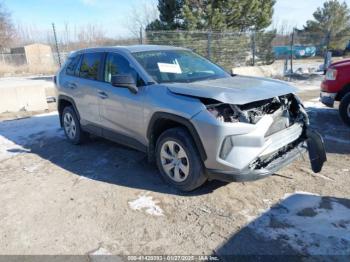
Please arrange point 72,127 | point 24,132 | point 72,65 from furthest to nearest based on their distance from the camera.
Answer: point 24,132, point 72,127, point 72,65

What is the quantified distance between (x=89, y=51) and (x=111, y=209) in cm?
297

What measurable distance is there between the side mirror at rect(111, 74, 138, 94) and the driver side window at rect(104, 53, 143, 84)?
5.5 inches

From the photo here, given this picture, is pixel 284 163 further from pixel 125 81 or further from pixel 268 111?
pixel 125 81

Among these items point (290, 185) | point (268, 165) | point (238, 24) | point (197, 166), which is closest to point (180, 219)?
point (197, 166)

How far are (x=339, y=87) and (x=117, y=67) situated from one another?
4.51m

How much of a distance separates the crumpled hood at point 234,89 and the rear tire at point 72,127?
8.52ft

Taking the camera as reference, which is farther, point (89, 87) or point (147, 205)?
point (89, 87)

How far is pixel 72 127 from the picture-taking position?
Result: 6.19 m

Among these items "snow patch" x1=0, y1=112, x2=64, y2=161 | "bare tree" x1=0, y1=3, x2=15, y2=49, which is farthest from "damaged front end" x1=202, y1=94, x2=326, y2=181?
"bare tree" x1=0, y1=3, x2=15, y2=49

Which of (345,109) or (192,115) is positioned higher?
(192,115)

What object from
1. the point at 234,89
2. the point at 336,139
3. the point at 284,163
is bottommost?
the point at 336,139

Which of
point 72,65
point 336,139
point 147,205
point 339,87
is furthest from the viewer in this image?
point 339,87

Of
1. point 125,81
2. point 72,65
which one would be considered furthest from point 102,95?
point 72,65

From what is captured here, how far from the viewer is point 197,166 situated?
3713 mm
